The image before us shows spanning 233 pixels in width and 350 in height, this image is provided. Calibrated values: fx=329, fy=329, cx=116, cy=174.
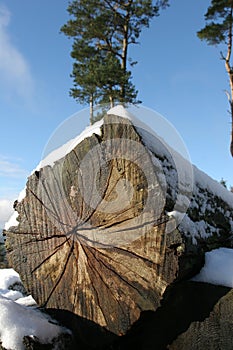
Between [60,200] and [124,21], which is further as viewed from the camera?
[124,21]

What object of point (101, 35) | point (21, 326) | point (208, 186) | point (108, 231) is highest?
point (101, 35)

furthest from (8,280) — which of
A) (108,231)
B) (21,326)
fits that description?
(108,231)

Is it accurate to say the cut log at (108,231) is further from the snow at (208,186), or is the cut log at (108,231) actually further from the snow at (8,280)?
the snow at (8,280)

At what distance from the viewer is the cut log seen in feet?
4.71

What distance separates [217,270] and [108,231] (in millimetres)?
624

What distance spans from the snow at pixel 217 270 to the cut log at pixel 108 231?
0.19 feet

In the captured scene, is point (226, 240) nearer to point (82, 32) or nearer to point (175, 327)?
point (175, 327)

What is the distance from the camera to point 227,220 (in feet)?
7.61

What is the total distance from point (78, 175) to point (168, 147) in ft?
1.96

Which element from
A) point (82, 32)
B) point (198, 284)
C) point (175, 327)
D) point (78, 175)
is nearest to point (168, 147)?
point (78, 175)

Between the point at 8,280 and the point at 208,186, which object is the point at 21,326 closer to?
the point at 8,280

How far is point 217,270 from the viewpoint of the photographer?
1.69 metres

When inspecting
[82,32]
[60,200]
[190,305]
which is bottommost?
[190,305]

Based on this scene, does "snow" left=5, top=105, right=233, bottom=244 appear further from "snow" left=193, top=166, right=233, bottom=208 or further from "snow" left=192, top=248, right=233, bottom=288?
"snow" left=192, top=248, right=233, bottom=288
